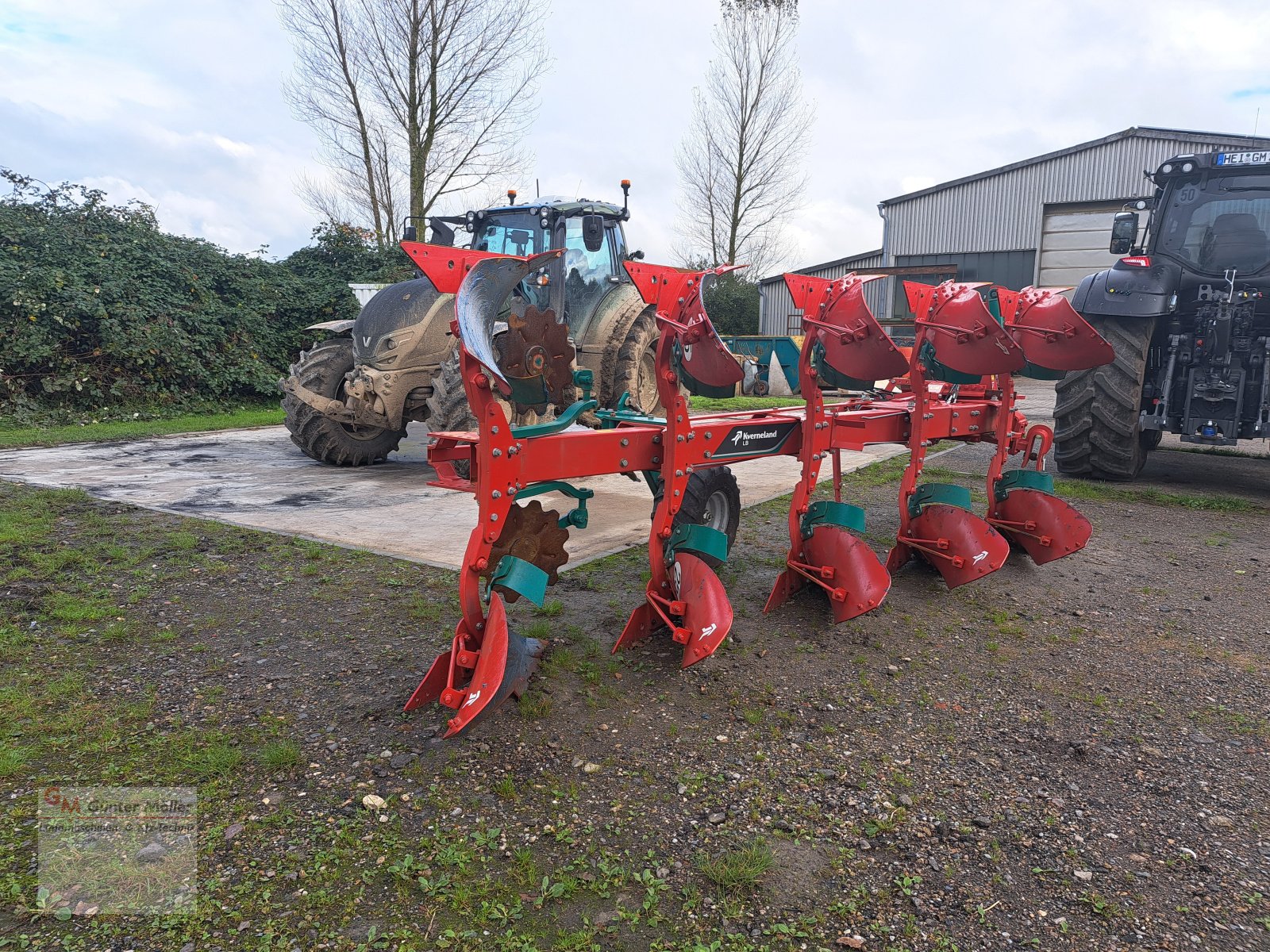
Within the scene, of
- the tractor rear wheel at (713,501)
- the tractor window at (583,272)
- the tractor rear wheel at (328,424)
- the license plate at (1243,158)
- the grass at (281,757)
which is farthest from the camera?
the tractor window at (583,272)

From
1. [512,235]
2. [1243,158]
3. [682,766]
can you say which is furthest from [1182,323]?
[682,766]

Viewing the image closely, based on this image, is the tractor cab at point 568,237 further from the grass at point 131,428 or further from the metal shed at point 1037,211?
the metal shed at point 1037,211

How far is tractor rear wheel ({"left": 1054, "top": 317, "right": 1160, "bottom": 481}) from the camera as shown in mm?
6586

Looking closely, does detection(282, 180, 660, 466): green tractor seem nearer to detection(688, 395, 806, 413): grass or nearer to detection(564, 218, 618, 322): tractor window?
detection(564, 218, 618, 322): tractor window

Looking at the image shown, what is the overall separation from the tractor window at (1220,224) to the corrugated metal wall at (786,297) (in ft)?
53.3

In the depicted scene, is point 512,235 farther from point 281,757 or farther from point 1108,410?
point 281,757

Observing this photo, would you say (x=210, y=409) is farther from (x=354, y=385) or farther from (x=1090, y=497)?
(x=1090, y=497)

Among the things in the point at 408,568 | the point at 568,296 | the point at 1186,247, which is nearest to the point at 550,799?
the point at 408,568

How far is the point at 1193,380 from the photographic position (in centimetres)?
648

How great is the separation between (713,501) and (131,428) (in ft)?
28.1

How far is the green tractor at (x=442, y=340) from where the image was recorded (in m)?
6.98

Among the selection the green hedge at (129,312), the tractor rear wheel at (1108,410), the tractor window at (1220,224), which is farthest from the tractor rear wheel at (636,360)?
the green hedge at (129,312)

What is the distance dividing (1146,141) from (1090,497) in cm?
1845

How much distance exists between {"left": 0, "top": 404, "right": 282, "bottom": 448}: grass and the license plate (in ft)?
34.7
